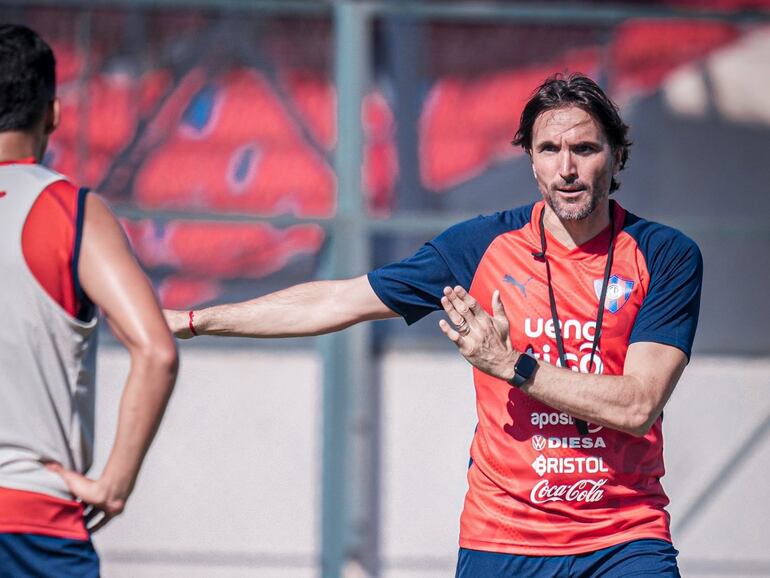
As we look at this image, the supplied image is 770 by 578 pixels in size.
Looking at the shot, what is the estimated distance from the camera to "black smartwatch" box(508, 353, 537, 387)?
A: 2545mm

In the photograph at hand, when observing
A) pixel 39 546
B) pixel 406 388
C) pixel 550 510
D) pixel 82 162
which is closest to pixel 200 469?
pixel 406 388

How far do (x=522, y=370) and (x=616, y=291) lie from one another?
361mm

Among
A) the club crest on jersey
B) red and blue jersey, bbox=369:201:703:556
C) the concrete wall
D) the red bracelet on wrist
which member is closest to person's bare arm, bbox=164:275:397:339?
the red bracelet on wrist

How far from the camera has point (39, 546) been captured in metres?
2.03

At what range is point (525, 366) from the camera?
255 cm

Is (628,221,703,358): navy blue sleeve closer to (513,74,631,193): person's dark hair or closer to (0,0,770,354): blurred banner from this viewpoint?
(513,74,631,193): person's dark hair

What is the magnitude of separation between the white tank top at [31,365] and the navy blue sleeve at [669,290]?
50.4 inches

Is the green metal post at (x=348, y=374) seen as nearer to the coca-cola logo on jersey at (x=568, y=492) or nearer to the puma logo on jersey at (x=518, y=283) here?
the puma logo on jersey at (x=518, y=283)

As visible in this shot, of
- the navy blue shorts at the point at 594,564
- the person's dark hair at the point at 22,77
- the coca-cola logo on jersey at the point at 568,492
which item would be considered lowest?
the navy blue shorts at the point at 594,564

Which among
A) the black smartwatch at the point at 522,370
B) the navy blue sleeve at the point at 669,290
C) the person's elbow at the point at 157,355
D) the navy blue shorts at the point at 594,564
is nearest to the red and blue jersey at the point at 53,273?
the person's elbow at the point at 157,355

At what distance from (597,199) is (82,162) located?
12.7 ft

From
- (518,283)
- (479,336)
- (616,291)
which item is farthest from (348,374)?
(479,336)

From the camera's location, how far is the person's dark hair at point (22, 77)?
2078mm

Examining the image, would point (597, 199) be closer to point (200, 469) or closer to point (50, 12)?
point (200, 469)
